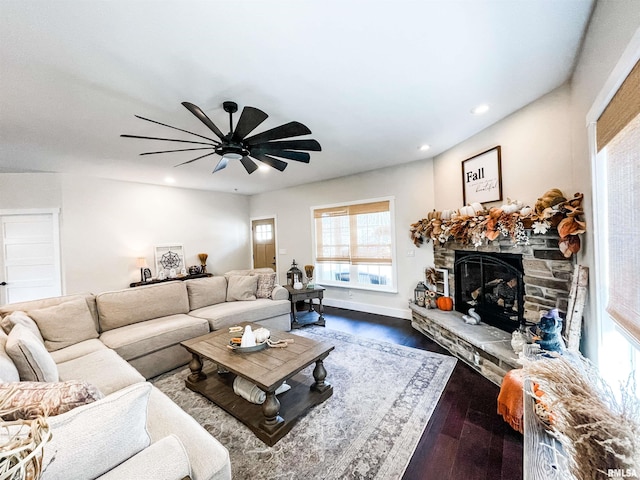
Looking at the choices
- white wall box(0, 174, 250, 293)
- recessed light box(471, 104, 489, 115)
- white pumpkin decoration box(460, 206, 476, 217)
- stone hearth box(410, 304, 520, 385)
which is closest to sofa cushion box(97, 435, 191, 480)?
stone hearth box(410, 304, 520, 385)

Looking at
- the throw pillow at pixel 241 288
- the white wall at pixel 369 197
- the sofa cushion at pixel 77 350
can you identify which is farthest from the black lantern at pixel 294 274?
the sofa cushion at pixel 77 350

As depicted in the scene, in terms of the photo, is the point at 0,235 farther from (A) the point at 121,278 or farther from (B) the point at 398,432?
(B) the point at 398,432

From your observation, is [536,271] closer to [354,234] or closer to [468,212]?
[468,212]

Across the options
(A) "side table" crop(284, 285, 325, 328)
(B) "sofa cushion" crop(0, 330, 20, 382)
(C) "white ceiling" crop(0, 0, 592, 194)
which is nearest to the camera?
(B) "sofa cushion" crop(0, 330, 20, 382)

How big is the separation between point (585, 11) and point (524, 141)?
117 centimetres

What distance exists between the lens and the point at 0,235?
3.82 meters

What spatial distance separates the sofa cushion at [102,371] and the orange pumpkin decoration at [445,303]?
3397mm

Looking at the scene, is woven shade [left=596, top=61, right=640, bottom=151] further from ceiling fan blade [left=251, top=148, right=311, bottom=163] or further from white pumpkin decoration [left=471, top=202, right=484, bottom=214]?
ceiling fan blade [left=251, top=148, right=311, bottom=163]

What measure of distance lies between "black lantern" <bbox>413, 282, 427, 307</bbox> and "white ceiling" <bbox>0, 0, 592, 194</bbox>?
84.1 inches

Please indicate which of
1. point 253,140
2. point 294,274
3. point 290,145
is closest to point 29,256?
point 294,274

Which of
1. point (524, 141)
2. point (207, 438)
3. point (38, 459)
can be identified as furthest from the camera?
point (524, 141)

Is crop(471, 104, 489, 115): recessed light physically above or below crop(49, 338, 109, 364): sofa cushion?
above

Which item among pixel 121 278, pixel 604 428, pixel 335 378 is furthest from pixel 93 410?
pixel 121 278

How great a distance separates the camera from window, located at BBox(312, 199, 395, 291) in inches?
175
